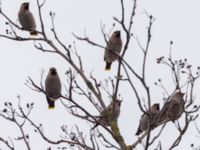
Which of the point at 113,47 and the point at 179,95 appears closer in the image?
the point at 179,95

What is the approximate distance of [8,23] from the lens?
9.55m

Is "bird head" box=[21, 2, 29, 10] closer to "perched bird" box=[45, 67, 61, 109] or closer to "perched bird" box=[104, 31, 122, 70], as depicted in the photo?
"perched bird" box=[104, 31, 122, 70]

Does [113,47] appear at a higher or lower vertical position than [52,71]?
higher

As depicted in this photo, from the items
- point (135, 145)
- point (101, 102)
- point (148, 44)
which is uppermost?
point (148, 44)

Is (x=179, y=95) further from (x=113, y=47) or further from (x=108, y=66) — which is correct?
(x=108, y=66)

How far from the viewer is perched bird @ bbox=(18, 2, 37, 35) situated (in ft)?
40.3

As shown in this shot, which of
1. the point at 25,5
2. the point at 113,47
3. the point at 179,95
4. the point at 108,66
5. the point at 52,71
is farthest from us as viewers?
the point at 25,5

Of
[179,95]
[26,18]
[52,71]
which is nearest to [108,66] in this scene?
[52,71]

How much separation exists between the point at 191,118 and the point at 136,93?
73 centimetres

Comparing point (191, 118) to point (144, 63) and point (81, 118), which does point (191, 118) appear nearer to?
point (144, 63)

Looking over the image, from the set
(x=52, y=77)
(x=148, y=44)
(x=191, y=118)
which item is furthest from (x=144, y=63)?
(x=52, y=77)

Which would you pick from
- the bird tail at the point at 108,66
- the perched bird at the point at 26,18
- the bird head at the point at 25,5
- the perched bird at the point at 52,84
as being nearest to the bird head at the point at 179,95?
the perched bird at the point at 52,84

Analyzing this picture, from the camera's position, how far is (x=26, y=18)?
493 inches

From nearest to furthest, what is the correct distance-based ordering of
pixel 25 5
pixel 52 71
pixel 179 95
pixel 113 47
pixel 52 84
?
pixel 179 95
pixel 52 84
pixel 52 71
pixel 113 47
pixel 25 5
